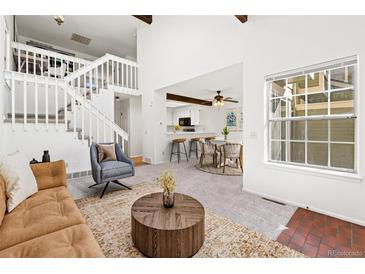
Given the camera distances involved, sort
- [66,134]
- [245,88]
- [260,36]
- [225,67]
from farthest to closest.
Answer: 1. [66,134]
2. [225,67]
3. [245,88]
4. [260,36]

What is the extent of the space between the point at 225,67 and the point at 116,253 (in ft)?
11.3

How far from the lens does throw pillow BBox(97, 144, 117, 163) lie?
10.5 ft

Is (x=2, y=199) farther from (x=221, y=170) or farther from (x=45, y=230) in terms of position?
(x=221, y=170)

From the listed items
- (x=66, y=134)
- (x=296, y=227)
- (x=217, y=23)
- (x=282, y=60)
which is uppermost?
(x=217, y=23)

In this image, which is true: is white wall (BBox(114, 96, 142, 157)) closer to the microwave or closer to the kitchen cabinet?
the microwave

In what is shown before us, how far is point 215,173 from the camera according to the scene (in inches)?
168

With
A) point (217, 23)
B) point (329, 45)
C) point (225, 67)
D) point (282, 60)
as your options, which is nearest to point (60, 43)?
point (217, 23)

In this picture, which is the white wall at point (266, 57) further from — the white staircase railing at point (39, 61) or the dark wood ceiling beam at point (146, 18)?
the white staircase railing at point (39, 61)

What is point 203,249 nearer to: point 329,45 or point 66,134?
point 329,45

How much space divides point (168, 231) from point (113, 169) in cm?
191

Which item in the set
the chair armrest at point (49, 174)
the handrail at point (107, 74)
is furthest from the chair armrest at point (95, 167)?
the handrail at point (107, 74)

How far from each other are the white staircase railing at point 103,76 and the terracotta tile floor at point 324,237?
211 inches

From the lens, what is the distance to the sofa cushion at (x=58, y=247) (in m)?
1.01
